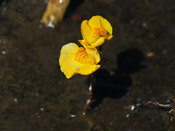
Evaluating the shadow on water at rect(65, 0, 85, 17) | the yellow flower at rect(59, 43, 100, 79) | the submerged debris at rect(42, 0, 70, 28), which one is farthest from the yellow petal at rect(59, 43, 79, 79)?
the shadow on water at rect(65, 0, 85, 17)

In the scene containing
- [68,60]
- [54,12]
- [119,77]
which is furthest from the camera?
[54,12]

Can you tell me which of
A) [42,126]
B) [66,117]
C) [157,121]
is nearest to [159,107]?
[157,121]

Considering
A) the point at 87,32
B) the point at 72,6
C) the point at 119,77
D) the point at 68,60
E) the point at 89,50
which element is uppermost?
the point at 87,32

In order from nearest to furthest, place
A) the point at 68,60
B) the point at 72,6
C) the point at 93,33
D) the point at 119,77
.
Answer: the point at 93,33 → the point at 68,60 → the point at 119,77 → the point at 72,6

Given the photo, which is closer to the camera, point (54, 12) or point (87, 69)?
point (87, 69)

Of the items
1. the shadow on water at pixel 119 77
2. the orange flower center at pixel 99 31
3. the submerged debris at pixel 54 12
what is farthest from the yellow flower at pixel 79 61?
the submerged debris at pixel 54 12

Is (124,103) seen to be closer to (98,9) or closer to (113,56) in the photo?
(113,56)

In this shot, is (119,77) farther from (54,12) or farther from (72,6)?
(72,6)

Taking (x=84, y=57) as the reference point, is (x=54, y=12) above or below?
below

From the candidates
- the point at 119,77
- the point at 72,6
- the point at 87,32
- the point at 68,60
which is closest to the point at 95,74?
the point at 119,77
